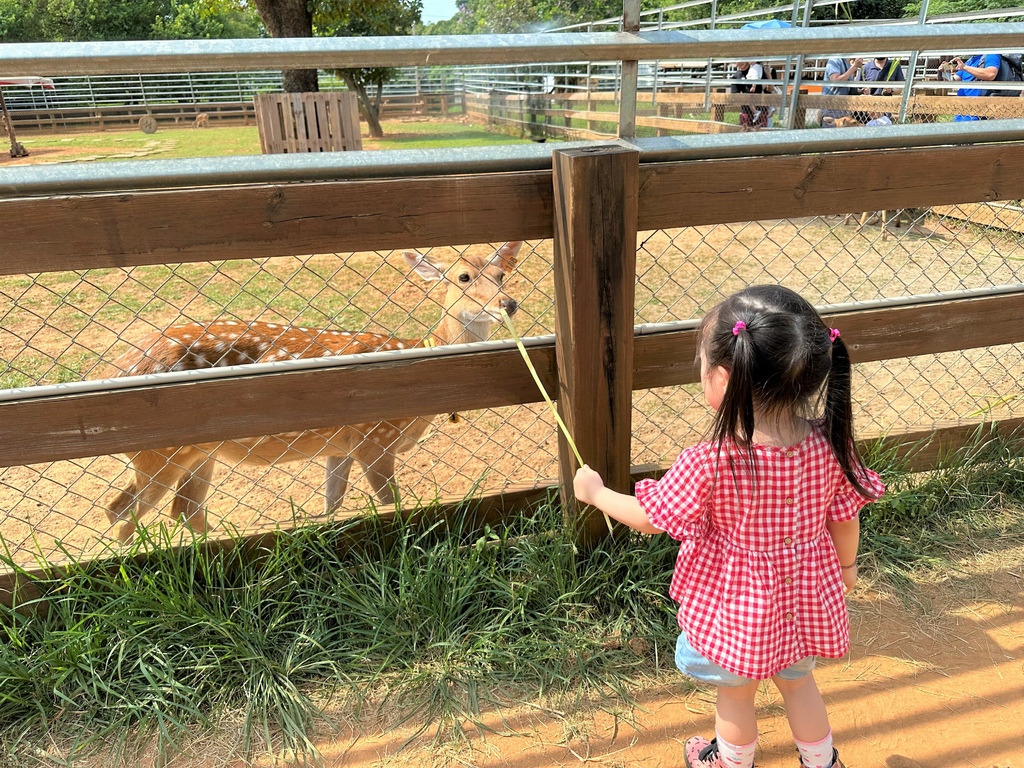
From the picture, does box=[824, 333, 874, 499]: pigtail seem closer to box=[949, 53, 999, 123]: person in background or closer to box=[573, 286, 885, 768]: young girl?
box=[573, 286, 885, 768]: young girl

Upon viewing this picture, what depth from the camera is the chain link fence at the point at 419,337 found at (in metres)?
3.52

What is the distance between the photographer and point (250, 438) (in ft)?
10.0

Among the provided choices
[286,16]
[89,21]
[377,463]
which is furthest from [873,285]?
[89,21]

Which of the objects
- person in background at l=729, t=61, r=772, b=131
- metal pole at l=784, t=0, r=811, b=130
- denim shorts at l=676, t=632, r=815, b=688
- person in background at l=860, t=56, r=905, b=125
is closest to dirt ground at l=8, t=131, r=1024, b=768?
denim shorts at l=676, t=632, r=815, b=688

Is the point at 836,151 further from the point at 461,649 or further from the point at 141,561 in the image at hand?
the point at 141,561

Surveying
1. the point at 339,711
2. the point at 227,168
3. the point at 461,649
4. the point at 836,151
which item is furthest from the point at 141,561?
the point at 836,151

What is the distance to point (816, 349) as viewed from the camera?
1.62 metres

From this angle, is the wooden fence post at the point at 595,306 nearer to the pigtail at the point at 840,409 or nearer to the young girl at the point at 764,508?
the young girl at the point at 764,508

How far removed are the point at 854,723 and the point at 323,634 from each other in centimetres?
168

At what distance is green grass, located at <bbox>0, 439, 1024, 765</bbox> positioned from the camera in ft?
7.49

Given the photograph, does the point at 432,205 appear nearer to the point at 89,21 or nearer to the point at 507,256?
the point at 507,256

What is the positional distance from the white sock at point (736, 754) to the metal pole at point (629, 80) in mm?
1763

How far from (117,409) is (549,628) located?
1526 mm

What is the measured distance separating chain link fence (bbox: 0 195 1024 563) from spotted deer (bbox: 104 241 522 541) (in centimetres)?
12
